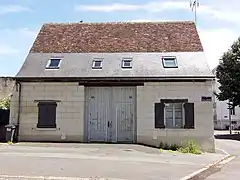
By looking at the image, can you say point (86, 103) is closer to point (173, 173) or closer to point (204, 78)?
point (204, 78)

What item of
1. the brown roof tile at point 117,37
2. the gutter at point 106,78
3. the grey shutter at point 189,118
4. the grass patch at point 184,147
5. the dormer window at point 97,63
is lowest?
the grass patch at point 184,147

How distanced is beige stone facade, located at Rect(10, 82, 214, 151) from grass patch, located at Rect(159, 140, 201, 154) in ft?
1.07

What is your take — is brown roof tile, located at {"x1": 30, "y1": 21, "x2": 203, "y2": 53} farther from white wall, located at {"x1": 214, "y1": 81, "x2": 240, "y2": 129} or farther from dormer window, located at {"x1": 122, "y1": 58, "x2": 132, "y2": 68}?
white wall, located at {"x1": 214, "y1": 81, "x2": 240, "y2": 129}

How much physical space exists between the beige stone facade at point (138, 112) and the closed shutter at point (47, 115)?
0.73 feet

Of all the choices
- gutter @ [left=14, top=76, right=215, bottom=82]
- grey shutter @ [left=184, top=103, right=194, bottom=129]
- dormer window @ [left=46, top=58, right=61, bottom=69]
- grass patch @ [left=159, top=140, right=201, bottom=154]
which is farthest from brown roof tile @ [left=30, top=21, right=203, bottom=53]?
grass patch @ [left=159, top=140, right=201, bottom=154]

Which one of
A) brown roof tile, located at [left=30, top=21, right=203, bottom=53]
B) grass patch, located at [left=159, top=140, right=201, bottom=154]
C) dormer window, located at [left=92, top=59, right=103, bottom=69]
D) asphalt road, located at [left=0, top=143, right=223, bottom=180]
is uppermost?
brown roof tile, located at [left=30, top=21, right=203, bottom=53]

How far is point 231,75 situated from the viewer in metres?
37.7

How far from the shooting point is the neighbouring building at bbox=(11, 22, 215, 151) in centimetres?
2247

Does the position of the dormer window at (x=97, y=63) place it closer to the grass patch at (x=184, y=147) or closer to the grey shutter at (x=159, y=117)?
the grey shutter at (x=159, y=117)

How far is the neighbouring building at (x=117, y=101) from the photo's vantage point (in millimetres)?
22469

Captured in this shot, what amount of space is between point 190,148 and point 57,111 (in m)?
7.37

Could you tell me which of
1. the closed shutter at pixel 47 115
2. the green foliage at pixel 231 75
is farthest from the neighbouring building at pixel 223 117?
the closed shutter at pixel 47 115

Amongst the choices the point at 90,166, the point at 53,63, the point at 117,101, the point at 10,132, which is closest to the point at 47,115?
the point at 10,132

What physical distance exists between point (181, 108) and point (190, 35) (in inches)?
238
